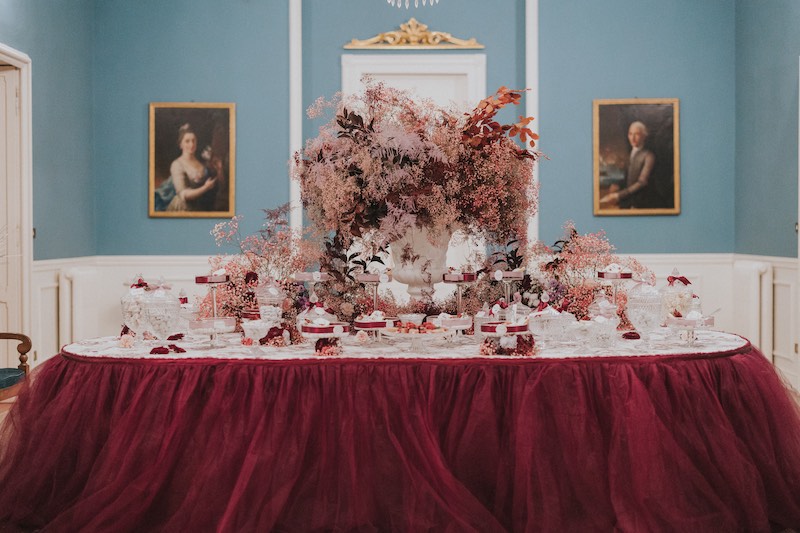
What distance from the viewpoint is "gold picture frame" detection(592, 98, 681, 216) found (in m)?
7.43

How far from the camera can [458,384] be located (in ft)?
9.64

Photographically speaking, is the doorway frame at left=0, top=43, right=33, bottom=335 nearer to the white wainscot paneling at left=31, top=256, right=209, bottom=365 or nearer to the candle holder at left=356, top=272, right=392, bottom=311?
the white wainscot paneling at left=31, top=256, right=209, bottom=365

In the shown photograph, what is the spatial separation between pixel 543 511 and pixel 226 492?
1.20 m

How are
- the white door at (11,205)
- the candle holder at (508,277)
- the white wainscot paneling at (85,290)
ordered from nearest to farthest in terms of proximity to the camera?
the candle holder at (508,277), the white door at (11,205), the white wainscot paneling at (85,290)

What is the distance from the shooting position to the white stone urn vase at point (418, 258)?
12.2 ft

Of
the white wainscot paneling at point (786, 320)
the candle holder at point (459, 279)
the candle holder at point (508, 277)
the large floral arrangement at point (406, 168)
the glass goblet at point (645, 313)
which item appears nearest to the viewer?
the glass goblet at point (645, 313)

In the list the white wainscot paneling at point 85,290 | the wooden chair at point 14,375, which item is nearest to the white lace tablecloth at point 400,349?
the wooden chair at point 14,375

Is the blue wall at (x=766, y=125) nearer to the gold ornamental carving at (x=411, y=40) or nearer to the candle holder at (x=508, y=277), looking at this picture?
the gold ornamental carving at (x=411, y=40)

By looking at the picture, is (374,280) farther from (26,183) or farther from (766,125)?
(766,125)

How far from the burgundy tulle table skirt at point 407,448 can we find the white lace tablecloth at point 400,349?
3.5 inches

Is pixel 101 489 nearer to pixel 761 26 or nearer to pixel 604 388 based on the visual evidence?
pixel 604 388

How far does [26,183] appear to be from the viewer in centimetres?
618

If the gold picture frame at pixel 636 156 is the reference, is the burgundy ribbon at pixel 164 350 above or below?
below

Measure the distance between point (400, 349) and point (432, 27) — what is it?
5112 millimetres
